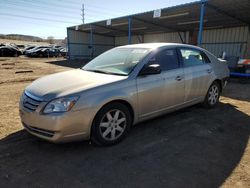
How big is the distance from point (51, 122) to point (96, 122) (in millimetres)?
609

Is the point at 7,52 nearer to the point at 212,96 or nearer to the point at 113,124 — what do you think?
the point at 212,96

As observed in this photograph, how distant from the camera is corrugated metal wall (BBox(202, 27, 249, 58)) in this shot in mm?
17344

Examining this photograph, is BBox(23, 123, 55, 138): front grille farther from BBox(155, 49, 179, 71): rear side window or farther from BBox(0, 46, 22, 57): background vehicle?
BBox(0, 46, 22, 57): background vehicle

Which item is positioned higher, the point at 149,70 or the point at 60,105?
the point at 149,70

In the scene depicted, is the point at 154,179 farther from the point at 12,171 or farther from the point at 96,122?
the point at 12,171

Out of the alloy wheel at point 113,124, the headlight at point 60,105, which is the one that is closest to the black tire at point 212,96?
the alloy wheel at point 113,124

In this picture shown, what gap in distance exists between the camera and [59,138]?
2777 mm

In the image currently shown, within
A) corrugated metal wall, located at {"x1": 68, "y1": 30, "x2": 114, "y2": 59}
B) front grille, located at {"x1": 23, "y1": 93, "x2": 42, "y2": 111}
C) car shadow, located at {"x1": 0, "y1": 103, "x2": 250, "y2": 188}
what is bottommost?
car shadow, located at {"x1": 0, "y1": 103, "x2": 250, "y2": 188}

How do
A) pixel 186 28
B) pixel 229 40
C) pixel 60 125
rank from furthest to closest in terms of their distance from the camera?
pixel 186 28
pixel 229 40
pixel 60 125

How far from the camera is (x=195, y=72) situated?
14.5 feet

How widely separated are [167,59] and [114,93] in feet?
4.88

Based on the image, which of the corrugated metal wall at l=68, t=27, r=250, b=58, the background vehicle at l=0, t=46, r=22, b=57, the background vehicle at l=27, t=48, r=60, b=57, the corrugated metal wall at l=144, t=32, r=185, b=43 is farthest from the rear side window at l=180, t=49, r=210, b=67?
the background vehicle at l=0, t=46, r=22, b=57

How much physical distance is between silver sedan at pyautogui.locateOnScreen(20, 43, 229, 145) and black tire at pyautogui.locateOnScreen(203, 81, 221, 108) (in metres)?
0.35

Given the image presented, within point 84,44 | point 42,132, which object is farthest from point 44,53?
point 42,132
